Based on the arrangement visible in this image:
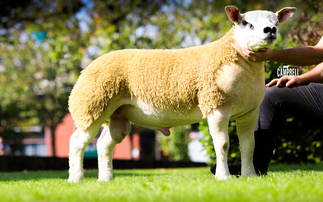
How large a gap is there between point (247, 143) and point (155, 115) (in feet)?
3.32

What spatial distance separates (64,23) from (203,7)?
210 inches

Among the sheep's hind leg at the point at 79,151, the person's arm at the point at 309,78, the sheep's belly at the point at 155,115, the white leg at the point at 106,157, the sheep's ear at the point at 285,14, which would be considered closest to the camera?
the sheep's ear at the point at 285,14

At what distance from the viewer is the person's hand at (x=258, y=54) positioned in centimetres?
317

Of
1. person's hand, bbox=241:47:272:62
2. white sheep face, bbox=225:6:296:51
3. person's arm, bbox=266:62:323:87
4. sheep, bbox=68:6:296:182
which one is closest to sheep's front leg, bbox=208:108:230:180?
sheep, bbox=68:6:296:182

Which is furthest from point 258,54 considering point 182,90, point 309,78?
point 309,78

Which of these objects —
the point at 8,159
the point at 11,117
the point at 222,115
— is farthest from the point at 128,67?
the point at 11,117

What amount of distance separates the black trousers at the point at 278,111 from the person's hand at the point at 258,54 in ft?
2.96

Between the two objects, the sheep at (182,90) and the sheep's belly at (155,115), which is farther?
the sheep's belly at (155,115)

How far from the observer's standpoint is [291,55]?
11.0 ft

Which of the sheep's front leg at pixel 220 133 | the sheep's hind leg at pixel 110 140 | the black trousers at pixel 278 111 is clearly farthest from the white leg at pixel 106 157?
the black trousers at pixel 278 111

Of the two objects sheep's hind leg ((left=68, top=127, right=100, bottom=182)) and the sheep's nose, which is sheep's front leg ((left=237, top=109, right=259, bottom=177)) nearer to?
the sheep's nose

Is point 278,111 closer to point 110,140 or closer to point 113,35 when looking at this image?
point 110,140

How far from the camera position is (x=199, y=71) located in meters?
3.29

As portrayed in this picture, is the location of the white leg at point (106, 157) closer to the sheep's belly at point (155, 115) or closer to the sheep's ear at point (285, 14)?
the sheep's belly at point (155, 115)
